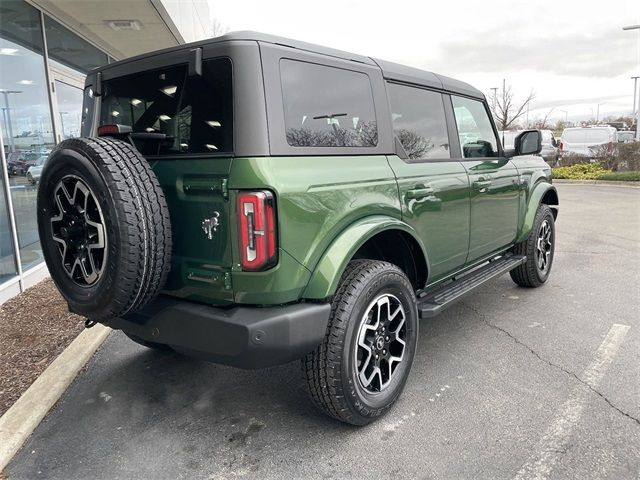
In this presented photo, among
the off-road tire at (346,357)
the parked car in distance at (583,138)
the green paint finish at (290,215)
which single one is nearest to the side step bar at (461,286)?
the green paint finish at (290,215)

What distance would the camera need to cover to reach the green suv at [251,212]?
2.24 meters

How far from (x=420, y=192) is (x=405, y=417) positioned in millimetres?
1363

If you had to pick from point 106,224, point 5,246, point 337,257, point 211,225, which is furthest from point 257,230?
point 5,246

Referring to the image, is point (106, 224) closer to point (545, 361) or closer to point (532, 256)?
point (545, 361)

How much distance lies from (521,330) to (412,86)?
2.18 metres

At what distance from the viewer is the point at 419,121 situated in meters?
3.42

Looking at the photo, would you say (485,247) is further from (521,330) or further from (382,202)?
(382,202)

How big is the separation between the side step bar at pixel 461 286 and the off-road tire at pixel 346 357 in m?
0.61

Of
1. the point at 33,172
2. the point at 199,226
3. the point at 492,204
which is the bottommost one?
the point at 492,204

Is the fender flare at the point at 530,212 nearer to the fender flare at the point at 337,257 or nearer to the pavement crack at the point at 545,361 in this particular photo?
the pavement crack at the point at 545,361

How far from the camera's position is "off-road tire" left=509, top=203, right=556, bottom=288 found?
16.0 ft

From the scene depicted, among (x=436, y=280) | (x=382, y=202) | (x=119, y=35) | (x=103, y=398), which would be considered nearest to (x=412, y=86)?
(x=382, y=202)

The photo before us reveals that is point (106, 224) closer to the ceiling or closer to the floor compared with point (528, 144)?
closer to the floor

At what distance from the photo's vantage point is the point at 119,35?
8.19 m
